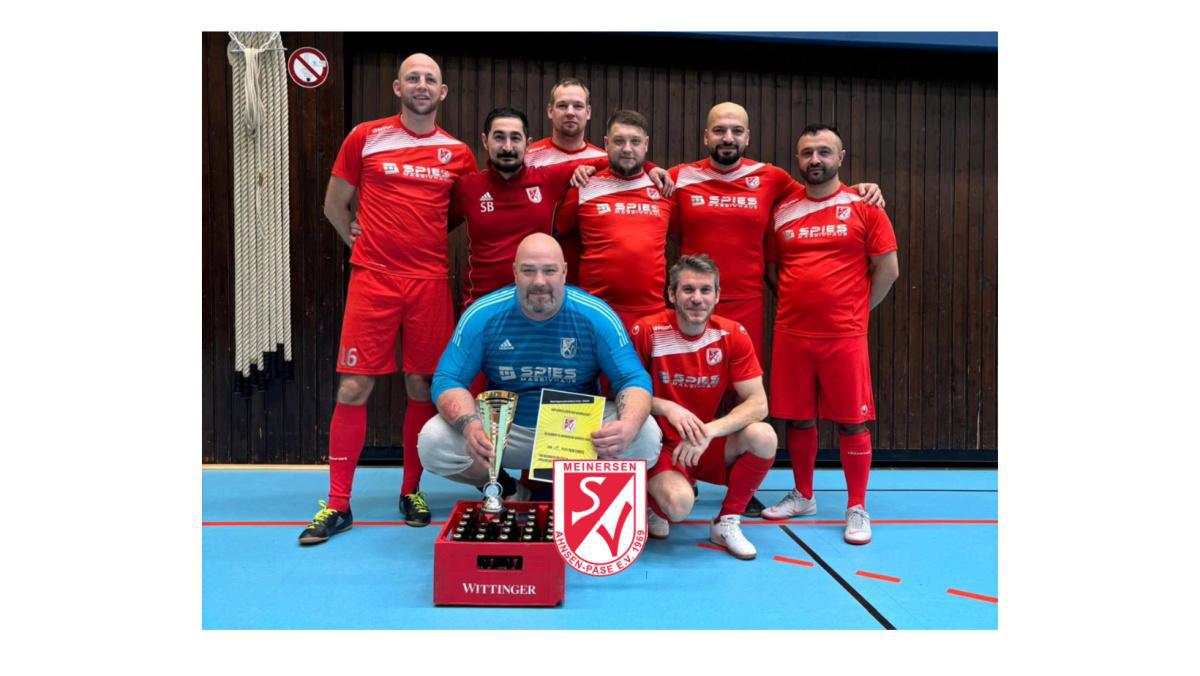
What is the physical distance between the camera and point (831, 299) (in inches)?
132

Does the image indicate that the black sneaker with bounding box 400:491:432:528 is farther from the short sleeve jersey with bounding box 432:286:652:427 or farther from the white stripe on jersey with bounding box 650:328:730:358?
the white stripe on jersey with bounding box 650:328:730:358

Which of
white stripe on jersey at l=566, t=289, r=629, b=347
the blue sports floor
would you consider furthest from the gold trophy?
white stripe on jersey at l=566, t=289, r=629, b=347

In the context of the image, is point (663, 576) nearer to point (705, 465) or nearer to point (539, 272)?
point (705, 465)

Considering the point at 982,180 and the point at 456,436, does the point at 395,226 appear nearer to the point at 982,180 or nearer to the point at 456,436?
the point at 456,436

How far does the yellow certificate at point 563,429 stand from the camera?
229 centimetres

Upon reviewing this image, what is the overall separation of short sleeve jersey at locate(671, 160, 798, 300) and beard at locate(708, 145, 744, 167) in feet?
0.16

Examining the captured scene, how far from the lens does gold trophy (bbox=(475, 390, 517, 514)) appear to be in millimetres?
2549

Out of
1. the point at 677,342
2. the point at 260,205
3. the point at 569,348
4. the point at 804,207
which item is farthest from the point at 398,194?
the point at 804,207

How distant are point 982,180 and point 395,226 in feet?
12.8

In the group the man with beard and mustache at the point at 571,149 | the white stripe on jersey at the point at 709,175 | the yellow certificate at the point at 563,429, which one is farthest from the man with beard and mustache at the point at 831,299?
the yellow certificate at the point at 563,429

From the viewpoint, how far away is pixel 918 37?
4281mm

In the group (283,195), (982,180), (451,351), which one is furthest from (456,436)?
(982,180)

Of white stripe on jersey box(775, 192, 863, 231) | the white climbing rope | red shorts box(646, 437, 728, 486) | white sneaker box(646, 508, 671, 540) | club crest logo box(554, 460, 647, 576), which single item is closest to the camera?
club crest logo box(554, 460, 647, 576)

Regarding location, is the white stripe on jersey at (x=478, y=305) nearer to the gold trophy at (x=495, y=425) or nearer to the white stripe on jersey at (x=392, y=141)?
the gold trophy at (x=495, y=425)
